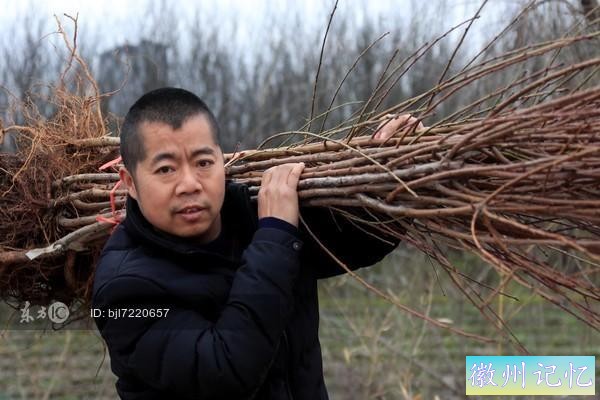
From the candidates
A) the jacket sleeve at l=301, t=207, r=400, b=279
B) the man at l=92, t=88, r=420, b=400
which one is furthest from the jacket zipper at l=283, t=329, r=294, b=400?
the jacket sleeve at l=301, t=207, r=400, b=279

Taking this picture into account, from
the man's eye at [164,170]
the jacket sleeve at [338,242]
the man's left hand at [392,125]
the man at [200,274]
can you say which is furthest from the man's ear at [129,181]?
the man's left hand at [392,125]

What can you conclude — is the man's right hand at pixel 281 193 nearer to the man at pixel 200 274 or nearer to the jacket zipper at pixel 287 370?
the man at pixel 200 274

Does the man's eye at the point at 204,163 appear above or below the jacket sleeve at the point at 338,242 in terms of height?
above

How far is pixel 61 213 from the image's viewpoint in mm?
2428

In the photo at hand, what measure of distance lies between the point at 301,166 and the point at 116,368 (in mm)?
594

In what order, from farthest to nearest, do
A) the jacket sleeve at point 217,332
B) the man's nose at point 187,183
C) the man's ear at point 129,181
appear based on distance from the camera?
1. the man's ear at point 129,181
2. the man's nose at point 187,183
3. the jacket sleeve at point 217,332

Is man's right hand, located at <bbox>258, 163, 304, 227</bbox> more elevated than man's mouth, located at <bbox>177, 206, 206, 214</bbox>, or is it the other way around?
man's right hand, located at <bbox>258, 163, 304, 227</bbox>

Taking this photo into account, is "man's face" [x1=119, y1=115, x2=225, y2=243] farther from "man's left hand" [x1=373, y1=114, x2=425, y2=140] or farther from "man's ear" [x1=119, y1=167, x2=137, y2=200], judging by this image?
"man's left hand" [x1=373, y1=114, x2=425, y2=140]

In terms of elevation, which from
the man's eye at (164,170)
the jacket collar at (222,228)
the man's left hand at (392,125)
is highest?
the man's left hand at (392,125)

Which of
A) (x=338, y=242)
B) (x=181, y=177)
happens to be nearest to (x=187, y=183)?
(x=181, y=177)

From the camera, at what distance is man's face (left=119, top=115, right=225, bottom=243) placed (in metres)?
1.68

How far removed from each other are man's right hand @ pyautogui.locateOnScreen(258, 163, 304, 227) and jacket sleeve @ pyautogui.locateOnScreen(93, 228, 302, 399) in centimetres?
7

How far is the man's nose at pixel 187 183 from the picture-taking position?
5.45ft

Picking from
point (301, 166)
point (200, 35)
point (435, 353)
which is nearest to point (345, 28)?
point (200, 35)
